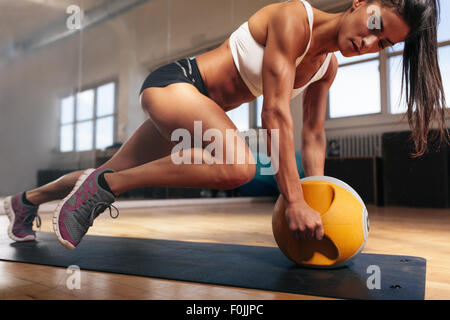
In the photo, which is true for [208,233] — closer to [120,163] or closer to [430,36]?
[120,163]

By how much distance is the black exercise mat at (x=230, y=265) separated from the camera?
0.99 metres

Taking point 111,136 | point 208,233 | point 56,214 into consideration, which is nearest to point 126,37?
point 111,136

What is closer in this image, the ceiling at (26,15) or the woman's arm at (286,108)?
the woman's arm at (286,108)

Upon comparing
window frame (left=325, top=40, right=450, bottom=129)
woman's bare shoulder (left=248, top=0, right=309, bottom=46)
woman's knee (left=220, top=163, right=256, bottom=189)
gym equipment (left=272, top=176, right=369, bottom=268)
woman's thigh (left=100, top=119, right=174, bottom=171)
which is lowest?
gym equipment (left=272, top=176, right=369, bottom=268)

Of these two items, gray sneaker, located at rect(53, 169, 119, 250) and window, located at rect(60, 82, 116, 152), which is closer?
gray sneaker, located at rect(53, 169, 119, 250)

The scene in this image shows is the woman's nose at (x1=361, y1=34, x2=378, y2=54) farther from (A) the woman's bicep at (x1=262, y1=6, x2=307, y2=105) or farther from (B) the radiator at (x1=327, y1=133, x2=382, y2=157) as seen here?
(B) the radiator at (x1=327, y1=133, x2=382, y2=157)

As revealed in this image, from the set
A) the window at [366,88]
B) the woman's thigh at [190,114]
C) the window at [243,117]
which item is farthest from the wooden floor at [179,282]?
the window at [243,117]

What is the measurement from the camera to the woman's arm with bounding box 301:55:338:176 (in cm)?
151

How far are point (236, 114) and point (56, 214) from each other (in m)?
4.31

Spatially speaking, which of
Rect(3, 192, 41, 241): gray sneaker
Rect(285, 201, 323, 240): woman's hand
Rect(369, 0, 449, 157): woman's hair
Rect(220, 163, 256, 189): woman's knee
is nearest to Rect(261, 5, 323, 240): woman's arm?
Rect(285, 201, 323, 240): woman's hand

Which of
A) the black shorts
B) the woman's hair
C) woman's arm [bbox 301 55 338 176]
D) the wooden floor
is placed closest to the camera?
the wooden floor

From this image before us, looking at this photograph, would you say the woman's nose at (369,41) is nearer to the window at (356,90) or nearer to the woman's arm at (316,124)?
the woman's arm at (316,124)

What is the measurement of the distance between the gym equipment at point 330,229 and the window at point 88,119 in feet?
9.01

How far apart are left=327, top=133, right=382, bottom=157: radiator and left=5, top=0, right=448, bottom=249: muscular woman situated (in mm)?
3520
